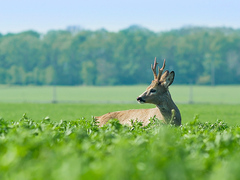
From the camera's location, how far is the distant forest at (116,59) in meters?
91.4

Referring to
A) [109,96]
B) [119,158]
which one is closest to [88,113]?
[119,158]

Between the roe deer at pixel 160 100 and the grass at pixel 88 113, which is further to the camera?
the grass at pixel 88 113

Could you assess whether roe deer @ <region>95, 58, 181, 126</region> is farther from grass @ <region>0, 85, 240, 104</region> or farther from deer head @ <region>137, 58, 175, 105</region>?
grass @ <region>0, 85, 240, 104</region>

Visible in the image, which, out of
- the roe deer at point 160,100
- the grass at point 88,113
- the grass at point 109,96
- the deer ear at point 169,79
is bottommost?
the grass at point 109,96

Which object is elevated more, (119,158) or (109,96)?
(119,158)

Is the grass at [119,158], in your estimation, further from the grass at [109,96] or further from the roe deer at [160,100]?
the grass at [109,96]

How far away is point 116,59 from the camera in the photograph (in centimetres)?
9612

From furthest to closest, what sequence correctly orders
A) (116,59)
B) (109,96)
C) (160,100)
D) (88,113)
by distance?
(116,59) → (109,96) → (88,113) → (160,100)

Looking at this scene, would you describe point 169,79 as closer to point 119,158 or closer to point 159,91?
point 159,91

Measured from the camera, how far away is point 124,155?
310 cm

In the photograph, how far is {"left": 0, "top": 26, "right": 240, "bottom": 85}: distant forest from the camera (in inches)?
3600

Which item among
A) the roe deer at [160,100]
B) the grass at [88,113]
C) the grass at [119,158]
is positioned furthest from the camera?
the grass at [88,113]

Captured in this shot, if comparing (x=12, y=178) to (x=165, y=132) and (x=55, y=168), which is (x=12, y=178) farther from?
(x=165, y=132)

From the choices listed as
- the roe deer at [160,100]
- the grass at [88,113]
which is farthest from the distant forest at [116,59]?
the roe deer at [160,100]
